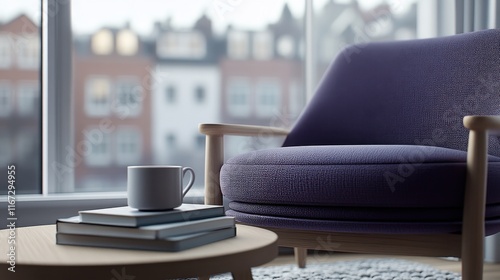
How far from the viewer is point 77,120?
256cm

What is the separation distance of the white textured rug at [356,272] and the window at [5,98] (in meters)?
1.14

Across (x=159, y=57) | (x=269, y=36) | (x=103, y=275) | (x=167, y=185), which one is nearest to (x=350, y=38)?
(x=269, y=36)

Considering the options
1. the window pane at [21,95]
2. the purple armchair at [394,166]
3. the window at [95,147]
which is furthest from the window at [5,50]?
the purple armchair at [394,166]

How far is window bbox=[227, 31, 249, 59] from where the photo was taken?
111 inches

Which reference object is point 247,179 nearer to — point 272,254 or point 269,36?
point 272,254

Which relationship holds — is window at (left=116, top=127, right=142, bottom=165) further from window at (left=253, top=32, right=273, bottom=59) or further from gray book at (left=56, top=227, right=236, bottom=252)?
gray book at (left=56, top=227, right=236, bottom=252)

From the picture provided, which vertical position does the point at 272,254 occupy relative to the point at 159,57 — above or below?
below

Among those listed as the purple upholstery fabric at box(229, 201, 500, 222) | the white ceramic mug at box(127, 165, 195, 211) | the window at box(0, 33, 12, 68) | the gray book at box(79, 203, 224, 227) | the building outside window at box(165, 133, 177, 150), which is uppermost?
the window at box(0, 33, 12, 68)

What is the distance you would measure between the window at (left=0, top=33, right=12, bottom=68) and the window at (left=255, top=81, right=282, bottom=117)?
1.13 metres

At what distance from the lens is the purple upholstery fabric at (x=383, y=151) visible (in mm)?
1406

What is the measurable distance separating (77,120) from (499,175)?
1.78 m

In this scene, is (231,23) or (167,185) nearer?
(167,185)

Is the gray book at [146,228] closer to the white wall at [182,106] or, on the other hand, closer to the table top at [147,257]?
the table top at [147,257]
